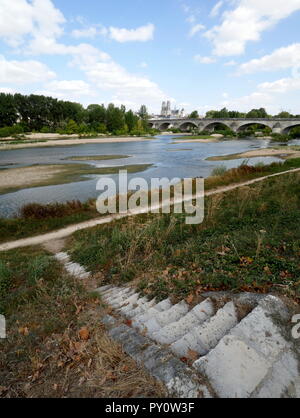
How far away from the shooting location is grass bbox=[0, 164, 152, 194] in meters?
20.6

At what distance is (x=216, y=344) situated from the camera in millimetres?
2936

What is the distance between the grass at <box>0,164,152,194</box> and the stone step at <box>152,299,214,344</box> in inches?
748

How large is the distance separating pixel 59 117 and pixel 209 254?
10130 cm

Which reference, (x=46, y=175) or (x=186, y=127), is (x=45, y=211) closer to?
(x=46, y=175)

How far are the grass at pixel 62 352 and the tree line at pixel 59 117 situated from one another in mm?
82468

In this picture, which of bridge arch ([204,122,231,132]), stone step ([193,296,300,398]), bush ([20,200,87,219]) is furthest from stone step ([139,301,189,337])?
bridge arch ([204,122,231,132])

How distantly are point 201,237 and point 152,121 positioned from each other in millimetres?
130160

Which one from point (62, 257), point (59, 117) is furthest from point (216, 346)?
point (59, 117)

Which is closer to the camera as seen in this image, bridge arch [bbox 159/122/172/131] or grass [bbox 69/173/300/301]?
grass [bbox 69/173/300/301]

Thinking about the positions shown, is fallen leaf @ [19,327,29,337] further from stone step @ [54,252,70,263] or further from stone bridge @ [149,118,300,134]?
stone bridge @ [149,118,300,134]

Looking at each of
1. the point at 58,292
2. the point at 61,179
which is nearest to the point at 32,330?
the point at 58,292

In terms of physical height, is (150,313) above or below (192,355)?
below

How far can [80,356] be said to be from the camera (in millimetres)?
3086

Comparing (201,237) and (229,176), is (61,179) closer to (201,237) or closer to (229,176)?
(229,176)
